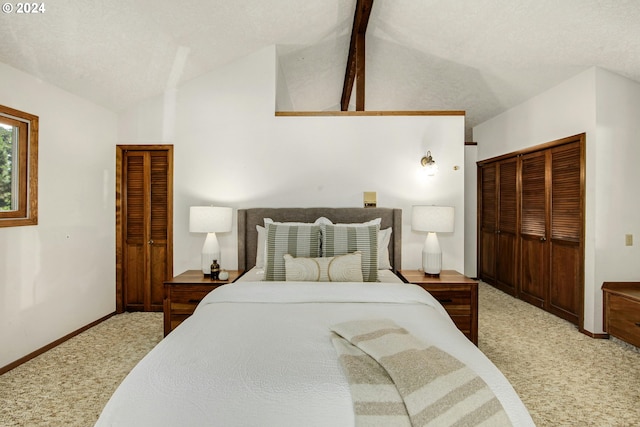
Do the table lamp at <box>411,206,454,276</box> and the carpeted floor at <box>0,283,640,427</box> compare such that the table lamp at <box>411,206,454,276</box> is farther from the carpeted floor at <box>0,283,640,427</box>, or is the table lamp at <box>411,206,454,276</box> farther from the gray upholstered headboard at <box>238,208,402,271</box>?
the carpeted floor at <box>0,283,640,427</box>

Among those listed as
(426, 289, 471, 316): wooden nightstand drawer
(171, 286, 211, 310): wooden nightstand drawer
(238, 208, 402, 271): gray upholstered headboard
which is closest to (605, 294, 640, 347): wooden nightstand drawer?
(426, 289, 471, 316): wooden nightstand drawer

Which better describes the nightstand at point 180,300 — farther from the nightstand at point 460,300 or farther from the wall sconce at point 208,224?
the nightstand at point 460,300

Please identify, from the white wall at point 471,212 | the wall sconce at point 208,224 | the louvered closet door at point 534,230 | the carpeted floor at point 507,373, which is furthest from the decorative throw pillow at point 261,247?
the white wall at point 471,212

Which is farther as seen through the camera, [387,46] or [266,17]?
[387,46]

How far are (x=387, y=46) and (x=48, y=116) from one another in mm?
3600

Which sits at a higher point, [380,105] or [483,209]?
[380,105]

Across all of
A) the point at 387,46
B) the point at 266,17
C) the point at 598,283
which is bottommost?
the point at 598,283

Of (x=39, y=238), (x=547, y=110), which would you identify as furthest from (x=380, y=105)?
(x=39, y=238)

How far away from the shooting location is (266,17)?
9.68 feet

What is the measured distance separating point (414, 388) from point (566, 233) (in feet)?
11.4

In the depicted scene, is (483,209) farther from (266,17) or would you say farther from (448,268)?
(266,17)

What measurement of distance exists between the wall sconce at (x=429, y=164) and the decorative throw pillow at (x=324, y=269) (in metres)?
1.41

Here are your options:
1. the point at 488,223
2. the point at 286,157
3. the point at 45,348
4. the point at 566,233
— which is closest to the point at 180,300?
the point at 45,348

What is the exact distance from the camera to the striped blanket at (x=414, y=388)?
38.2 inches
